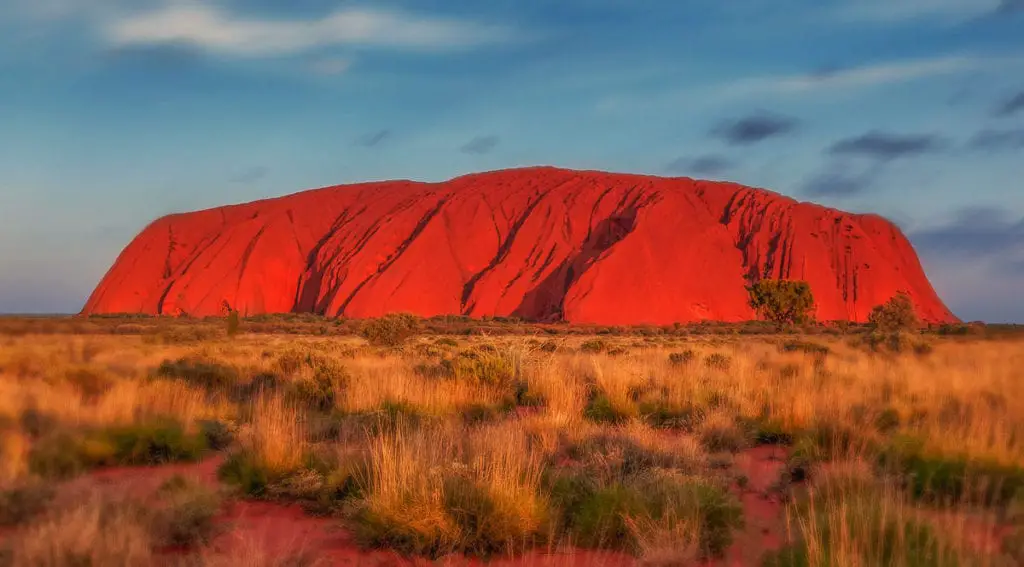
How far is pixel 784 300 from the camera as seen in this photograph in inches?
1795

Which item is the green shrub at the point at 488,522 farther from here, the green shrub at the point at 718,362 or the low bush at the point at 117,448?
the green shrub at the point at 718,362

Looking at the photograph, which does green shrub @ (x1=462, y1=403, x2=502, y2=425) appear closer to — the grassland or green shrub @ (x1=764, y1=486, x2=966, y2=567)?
the grassland

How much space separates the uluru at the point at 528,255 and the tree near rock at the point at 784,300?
8.76m

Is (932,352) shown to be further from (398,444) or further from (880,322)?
(880,322)

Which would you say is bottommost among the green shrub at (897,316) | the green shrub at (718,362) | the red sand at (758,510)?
the red sand at (758,510)

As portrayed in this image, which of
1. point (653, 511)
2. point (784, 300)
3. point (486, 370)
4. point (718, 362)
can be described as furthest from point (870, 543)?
point (784, 300)

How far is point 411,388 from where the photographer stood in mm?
10133

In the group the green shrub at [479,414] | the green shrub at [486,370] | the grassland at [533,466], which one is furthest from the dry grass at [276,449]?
the green shrub at [486,370]

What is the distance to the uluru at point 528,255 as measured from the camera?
55.8m

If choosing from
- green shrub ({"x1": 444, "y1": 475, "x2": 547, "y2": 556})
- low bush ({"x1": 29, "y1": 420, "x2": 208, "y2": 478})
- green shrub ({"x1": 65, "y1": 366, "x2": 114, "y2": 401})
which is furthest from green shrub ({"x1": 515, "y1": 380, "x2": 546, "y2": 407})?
green shrub ({"x1": 65, "y1": 366, "x2": 114, "y2": 401})

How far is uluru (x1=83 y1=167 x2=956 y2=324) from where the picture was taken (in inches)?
2197

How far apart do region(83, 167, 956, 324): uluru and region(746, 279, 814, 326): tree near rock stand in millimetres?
8761

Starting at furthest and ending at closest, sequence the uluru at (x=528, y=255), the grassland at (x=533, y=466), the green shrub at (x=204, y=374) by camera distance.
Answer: the uluru at (x=528, y=255) < the green shrub at (x=204, y=374) < the grassland at (x=533, y=466)

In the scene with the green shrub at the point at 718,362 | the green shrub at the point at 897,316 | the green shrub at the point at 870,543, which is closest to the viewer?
the green shrub at the point at 870,543
